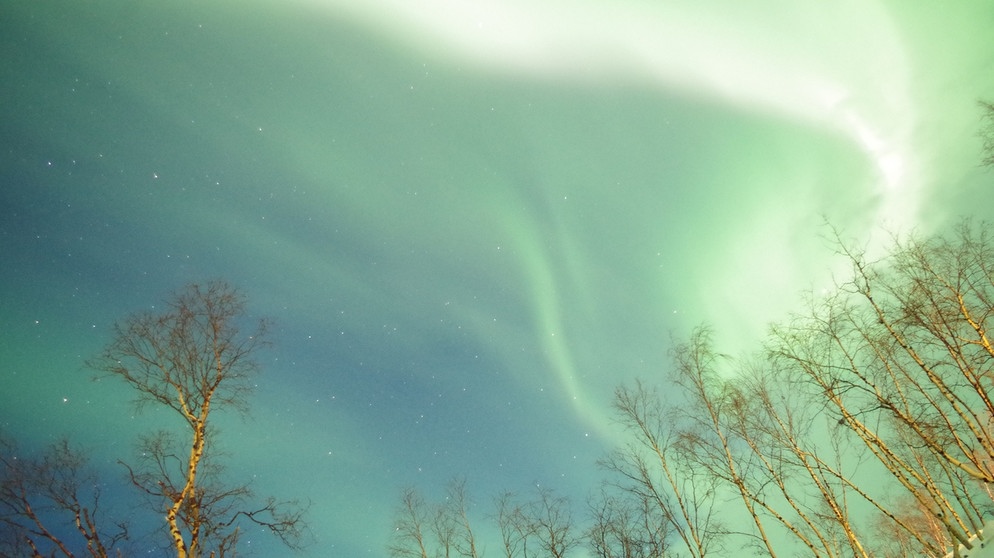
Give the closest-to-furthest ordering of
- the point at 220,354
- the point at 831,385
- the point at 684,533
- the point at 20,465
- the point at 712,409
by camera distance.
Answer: the point at 20,465
the point at 220,354
the point at 831,385
the point at 684,533
the point at 712,409

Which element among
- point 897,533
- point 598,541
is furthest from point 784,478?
point 897,533

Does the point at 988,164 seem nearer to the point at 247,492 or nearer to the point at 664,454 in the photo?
the point at 664,454

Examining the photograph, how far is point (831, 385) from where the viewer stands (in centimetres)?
1211

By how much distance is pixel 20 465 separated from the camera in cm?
969

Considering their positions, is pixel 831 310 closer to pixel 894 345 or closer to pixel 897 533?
pixel 894 345

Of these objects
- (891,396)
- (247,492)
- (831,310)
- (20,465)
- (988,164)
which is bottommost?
(247,492)

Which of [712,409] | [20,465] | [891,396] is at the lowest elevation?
[20,465]

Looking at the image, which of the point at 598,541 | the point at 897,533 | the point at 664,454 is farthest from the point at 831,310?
the point at 897,533

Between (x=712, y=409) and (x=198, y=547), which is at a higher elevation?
(x=712, y=409)

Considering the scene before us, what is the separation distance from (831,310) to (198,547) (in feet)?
61.3

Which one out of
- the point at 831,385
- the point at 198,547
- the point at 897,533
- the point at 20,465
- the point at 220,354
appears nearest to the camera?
the point at 198,547

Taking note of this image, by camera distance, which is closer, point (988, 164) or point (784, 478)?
point (988, 164)

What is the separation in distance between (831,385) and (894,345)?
7.84 ft

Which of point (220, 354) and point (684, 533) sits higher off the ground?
point (220, 354)
